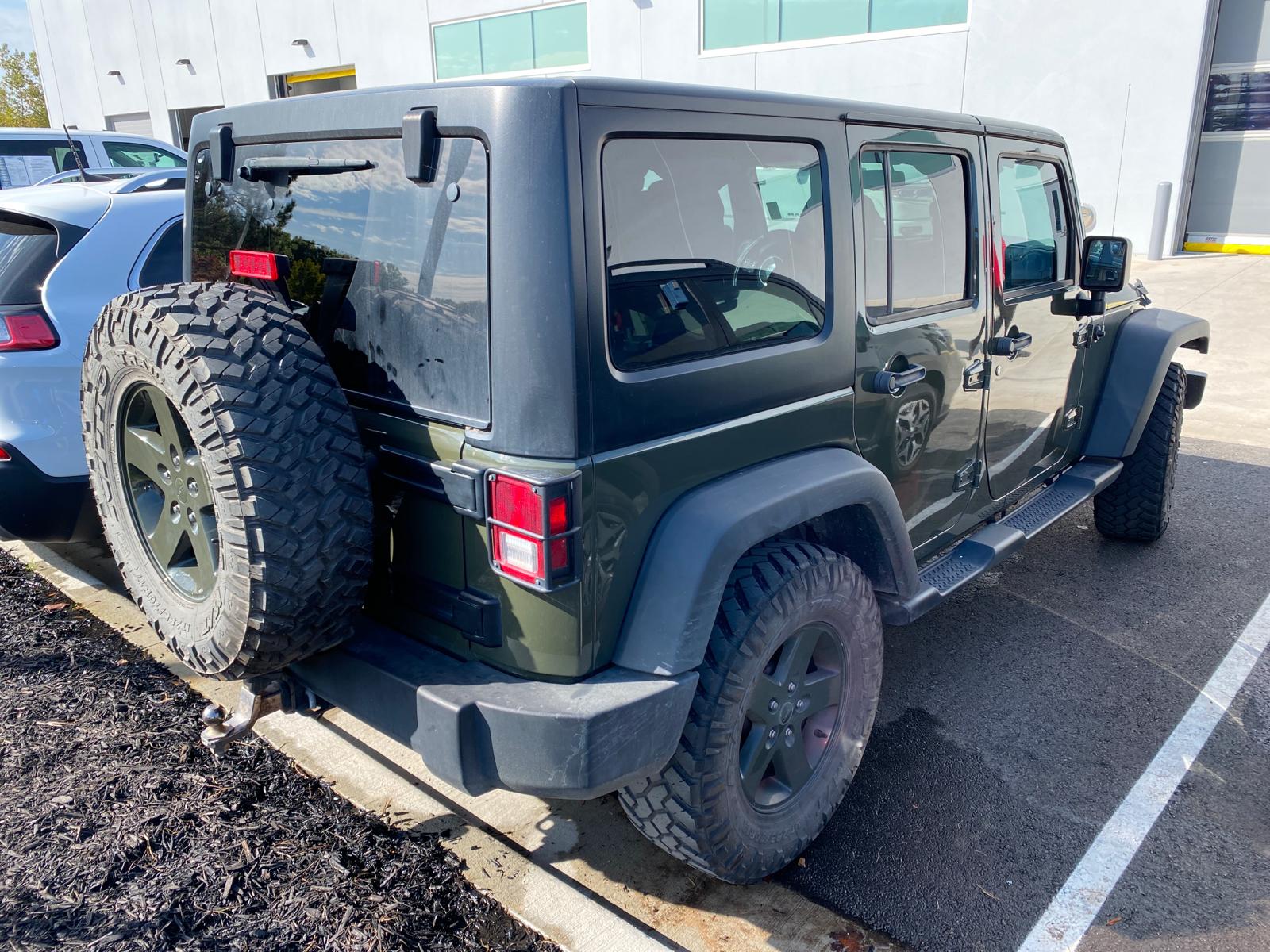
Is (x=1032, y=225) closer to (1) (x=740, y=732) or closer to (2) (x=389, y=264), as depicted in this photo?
(1) (x=740, y=732)

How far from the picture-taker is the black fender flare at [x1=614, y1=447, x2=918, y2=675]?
6.75ft

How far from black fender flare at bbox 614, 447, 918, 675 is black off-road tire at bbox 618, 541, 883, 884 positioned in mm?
126

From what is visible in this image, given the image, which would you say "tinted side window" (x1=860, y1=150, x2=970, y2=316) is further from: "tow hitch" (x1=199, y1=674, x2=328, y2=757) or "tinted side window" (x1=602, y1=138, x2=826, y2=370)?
"tow hitch" (x1=199, y1=674, x2=328, y2=757)

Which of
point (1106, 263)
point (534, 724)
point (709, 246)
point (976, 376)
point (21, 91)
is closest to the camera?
point (534, 724)

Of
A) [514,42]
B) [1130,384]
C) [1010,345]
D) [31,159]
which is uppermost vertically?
[514,42]

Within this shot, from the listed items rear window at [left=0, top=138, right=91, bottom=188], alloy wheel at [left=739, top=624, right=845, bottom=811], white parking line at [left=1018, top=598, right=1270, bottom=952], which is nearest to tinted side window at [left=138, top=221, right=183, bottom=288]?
alloy wheel at [left=739, top=624, right=845, bottom=811]

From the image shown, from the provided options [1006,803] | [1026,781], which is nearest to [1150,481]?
[1026,781]

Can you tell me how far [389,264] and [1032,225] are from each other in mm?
2664

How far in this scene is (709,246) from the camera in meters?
2.23

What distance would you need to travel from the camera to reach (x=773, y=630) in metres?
2.28

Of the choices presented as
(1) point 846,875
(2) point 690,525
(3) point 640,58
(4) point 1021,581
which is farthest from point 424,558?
(3) point 640,58

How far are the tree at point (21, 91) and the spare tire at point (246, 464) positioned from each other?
3967cm

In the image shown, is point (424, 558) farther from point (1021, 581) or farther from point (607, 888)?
point (1021, 581)

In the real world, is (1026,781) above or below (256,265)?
below
